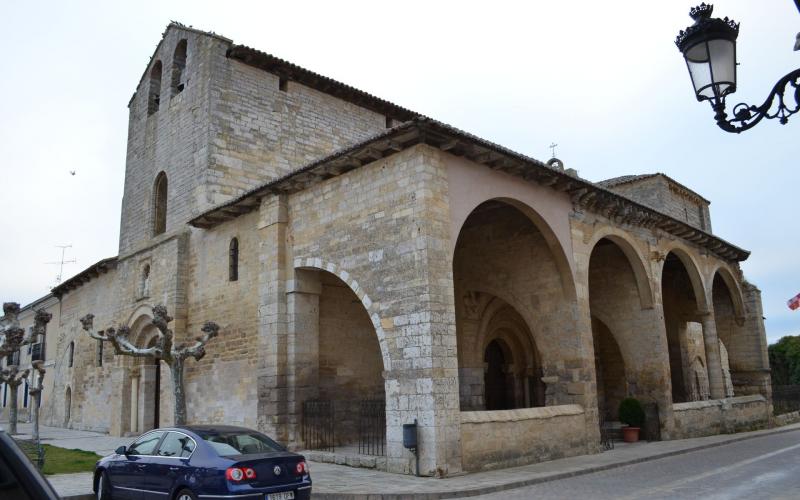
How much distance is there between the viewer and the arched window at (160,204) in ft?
62.5

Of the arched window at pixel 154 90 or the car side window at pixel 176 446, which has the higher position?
the arched window at pixel 154 90

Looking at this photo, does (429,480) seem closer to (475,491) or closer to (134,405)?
(475,491)

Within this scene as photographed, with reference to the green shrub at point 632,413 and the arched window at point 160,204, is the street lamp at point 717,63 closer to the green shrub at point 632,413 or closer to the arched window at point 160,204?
the green shrub at point 632,413

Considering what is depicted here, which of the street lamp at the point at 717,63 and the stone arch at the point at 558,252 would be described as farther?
the stone arch at the point at 558,252

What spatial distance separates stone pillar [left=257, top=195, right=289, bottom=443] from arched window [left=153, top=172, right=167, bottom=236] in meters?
6.33

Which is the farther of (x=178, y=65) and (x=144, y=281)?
(x=178, y=65)

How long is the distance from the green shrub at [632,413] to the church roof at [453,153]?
14.8 ft

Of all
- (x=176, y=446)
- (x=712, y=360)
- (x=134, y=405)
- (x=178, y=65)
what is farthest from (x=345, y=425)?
(x=178, y=65)

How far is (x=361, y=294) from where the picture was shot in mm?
11484

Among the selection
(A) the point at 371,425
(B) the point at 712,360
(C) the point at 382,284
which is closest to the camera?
(C) the point at 382,284

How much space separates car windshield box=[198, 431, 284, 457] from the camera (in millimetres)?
6953

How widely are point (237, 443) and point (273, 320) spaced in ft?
20.4

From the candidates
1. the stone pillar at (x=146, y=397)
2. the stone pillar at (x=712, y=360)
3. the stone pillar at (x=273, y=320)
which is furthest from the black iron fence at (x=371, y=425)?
the stone pillar at (x=712, y=360)

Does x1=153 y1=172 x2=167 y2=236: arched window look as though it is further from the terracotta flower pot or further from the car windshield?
the terracotta flower pot
